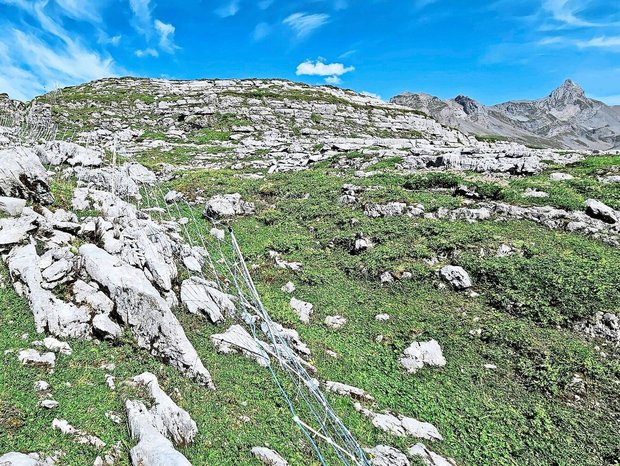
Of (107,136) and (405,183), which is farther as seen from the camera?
(107,136)

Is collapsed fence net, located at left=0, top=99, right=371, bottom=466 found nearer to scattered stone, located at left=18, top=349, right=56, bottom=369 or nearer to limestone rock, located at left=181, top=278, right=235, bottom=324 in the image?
limestone rock, located at left=181, top=278, right=235, bottom=324

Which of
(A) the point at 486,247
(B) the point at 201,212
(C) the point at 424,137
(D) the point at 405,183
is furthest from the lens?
(C) the point at 424,137

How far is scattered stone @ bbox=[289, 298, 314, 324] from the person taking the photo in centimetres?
1535

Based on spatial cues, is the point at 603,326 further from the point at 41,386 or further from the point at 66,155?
the point at 66,155

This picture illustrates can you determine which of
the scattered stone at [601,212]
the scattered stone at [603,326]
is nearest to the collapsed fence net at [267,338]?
the scattered stone at [603,326]

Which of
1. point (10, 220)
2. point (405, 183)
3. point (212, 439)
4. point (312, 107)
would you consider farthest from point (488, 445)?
point (312, 107)

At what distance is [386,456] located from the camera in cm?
925

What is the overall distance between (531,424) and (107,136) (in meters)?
56.9

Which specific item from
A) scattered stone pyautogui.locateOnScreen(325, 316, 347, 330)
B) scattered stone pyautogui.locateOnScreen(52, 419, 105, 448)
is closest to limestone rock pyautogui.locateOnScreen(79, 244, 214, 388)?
scattered stone pyautogui.locateOnScreen(52, 419, 105, 448)

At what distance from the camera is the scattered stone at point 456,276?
1647 cm

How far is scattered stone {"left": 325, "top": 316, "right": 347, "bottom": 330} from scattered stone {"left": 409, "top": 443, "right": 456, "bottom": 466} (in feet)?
19.2

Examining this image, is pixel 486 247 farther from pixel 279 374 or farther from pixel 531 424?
A: pixel 279 374

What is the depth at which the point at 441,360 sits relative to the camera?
42.9 feet

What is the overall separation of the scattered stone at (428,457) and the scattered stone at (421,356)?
10.6 feet
